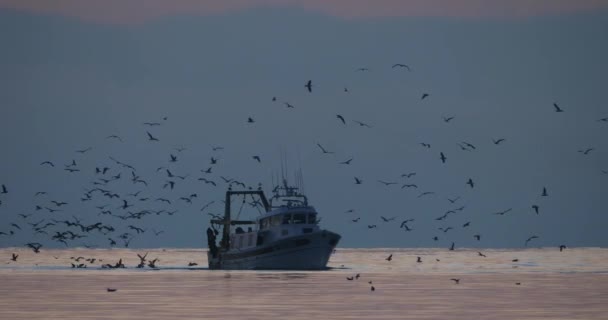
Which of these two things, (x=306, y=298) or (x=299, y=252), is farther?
(x=299, y=252)

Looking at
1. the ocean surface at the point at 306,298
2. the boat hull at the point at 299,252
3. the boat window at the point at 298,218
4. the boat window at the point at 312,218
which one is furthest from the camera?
the boat window at the point at 312,218

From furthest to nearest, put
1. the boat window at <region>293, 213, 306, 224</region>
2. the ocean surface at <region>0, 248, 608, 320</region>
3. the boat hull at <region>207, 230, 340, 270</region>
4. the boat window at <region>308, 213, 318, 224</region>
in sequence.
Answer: the boat window at <region>308, 213, 318, 224</region> < the boat window at <region>293, 213, 306, 224</region> < the boat hull at <region>207, 230, 340, 270</region> < the ocean surface at <region>0, 248, 608, 320</region>

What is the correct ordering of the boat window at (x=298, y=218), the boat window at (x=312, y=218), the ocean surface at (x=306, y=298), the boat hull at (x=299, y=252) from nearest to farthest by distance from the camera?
the ocean surface at (x=306, y=298) < the boat hull at (x=299, y=252) < the boat window at (x=298, y=218) < the boat window at (x=312, y=218)

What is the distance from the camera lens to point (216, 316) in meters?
53.3

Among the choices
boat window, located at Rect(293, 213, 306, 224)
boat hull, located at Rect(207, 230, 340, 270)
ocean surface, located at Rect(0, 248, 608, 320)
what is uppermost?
boat window, located at Rect(293, 213, 306, 224)

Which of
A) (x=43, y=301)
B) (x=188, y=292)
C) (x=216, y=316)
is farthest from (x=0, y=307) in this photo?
(x=188, y=292)

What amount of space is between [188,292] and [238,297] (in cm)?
611

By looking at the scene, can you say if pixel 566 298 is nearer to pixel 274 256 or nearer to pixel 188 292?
pixel 188 292

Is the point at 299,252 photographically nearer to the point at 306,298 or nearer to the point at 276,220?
the point at 276,220

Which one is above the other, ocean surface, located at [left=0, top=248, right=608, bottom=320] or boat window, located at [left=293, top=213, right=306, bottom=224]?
boat window, located at [left=293, top=213, right=306, bottom=224]

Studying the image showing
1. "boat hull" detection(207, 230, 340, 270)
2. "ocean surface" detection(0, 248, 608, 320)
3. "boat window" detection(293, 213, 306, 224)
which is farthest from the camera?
"boat window" detection(293, 213, 306, 224)

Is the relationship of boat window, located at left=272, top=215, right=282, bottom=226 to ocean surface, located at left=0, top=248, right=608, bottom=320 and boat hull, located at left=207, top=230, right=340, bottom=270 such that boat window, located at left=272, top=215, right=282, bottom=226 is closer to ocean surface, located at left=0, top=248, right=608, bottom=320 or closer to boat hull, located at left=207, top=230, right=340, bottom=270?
boat hull, located at left=207, top=230, right=340, bottom=270

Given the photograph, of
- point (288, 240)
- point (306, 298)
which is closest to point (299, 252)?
point (288, 240)

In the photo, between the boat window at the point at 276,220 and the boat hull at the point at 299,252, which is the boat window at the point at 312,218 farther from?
the boat window at the point at 276,220
